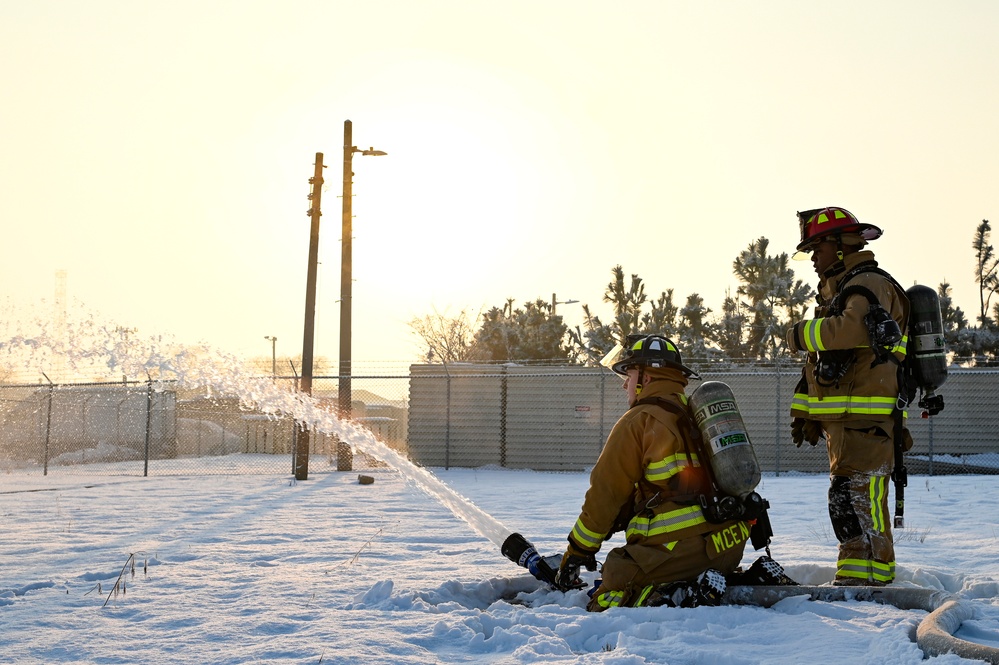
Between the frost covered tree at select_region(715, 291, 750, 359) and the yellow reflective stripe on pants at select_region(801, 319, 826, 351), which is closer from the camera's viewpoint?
the yellow reflective stripe on pants at select_region(801, 319, 826, 351)

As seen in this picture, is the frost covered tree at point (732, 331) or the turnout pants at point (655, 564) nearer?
the turnout pants at point (655, 564)

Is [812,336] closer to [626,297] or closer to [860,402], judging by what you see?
[860,402]

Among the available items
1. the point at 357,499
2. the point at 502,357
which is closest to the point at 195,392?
the point at 502,357

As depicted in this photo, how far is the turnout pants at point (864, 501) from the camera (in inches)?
191

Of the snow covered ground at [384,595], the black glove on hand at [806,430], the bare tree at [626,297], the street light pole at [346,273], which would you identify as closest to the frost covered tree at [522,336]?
the bare tree at [626,297]

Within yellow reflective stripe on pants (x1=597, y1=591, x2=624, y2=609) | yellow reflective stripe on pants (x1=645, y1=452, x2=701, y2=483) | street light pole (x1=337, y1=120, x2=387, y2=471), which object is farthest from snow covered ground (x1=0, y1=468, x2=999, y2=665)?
street light pole (x1=337, y1=120, x2=387, y2=471)

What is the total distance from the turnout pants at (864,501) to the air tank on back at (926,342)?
409 mm

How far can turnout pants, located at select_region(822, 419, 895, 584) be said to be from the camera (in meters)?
4.86

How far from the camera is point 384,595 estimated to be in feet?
16.6

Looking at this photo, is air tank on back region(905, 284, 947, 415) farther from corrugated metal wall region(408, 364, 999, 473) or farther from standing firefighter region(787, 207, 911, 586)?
corrugated metal wall region(408, 364, 999, 473)

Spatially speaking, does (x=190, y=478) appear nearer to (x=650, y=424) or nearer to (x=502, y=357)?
(x=650, y=424)

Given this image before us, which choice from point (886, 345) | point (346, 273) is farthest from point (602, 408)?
point (886, 345)

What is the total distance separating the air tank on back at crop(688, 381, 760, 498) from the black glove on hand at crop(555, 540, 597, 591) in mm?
751

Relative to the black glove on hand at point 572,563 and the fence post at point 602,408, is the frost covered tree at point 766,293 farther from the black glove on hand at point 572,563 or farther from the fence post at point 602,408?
the black glove on hand at point 572,563
